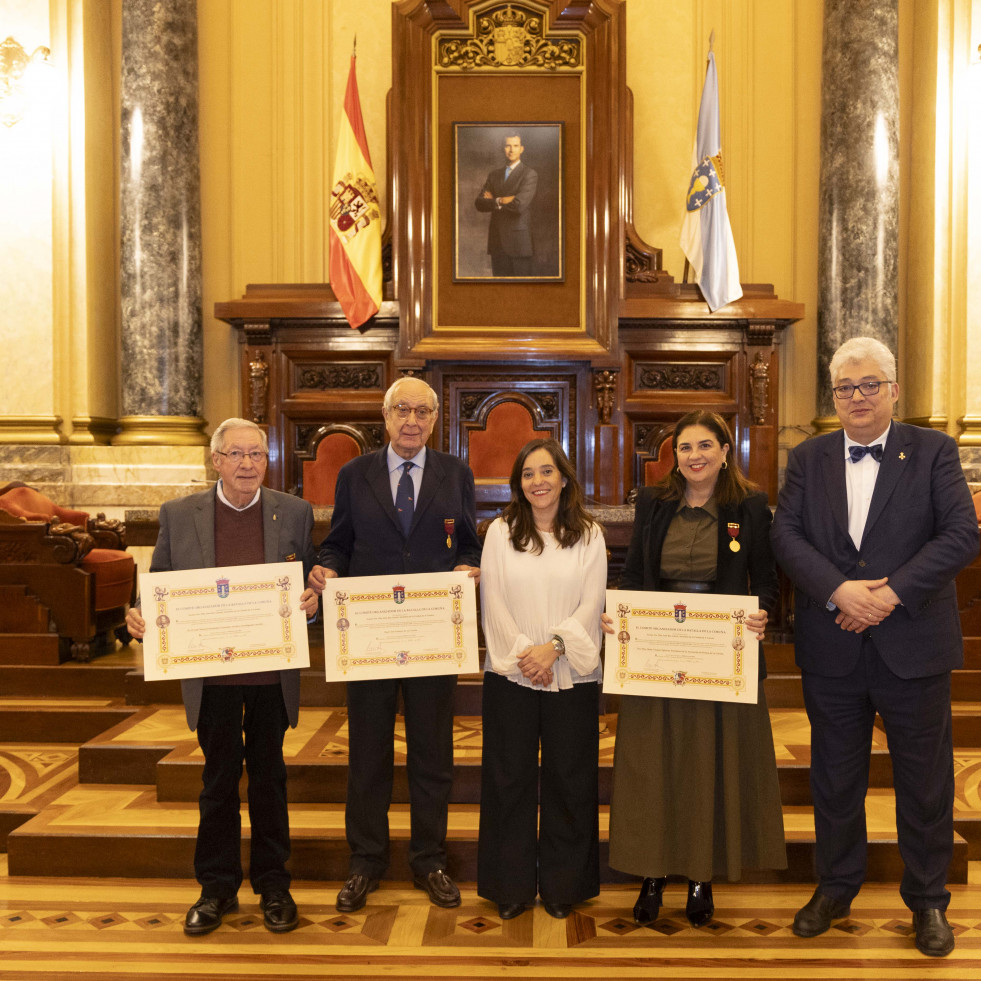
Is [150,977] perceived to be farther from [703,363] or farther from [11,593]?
[703,363]

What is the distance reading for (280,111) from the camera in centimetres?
802

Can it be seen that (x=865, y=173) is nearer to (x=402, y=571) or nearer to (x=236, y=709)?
(x=402, y=571)

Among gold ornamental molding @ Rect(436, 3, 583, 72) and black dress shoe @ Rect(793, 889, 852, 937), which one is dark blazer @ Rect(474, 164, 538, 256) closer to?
gold ornamental molding @ Rect(436, 3, 583, 72)

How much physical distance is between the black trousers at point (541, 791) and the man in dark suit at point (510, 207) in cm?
489

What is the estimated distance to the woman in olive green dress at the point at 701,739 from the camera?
3.03 meters

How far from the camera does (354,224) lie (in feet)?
24.2

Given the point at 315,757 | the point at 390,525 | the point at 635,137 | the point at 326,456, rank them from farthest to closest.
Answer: the point at 635,137, the point at 326,456, the point at 315,757, the point at 390,525

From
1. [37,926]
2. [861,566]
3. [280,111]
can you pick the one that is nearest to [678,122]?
[280,111]

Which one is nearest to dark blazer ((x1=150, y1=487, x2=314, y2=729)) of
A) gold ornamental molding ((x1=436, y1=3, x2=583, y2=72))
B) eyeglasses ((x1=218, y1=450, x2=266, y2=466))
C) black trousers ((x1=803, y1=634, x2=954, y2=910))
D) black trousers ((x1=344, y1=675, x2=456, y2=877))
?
eyeglasses ((x1=218, y1=450, x2=266, y2=466))

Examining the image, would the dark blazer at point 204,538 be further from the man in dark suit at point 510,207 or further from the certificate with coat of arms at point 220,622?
the man in dark suit at point 510,207

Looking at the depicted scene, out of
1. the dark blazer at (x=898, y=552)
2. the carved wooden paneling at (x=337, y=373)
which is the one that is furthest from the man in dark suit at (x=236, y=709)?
the carved wooden paneling at (x=337, y=373)

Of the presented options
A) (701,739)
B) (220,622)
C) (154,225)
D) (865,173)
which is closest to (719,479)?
(701,739)

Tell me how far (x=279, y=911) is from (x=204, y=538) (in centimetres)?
119

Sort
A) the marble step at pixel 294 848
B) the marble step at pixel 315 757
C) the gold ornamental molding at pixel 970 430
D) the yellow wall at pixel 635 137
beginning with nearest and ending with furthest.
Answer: the marble step at pixel 294 848, the marble step at pixel 315 757, the gold ornamental molding at pixel 970 430, the yellow wall at pixel 635 137
